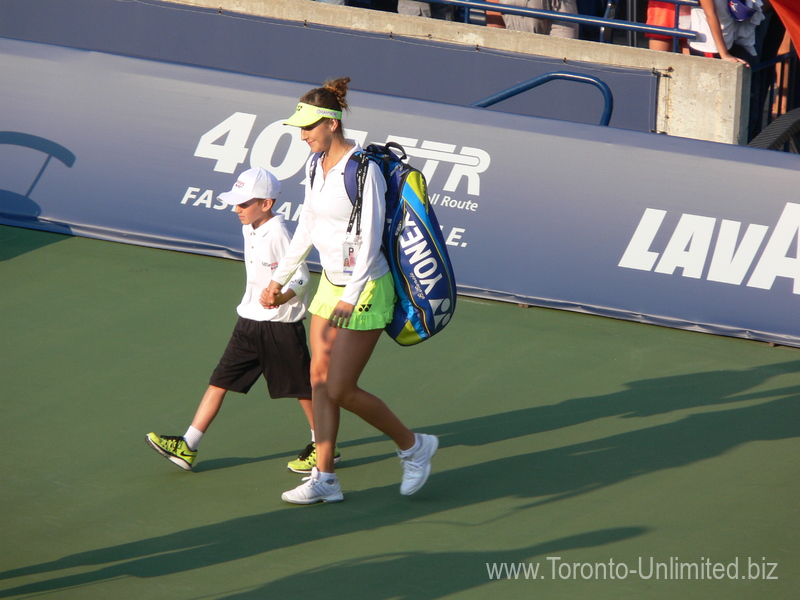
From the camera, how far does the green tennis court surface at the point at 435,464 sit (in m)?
4.38

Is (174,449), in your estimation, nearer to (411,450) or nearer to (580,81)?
(411,450)

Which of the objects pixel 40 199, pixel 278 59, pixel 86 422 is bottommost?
pixel 86 422

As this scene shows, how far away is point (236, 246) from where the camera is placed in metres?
8.15

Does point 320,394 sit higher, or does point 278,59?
point 278,59

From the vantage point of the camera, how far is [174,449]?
5.17 meters

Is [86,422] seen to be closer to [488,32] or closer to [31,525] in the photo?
[31,525]

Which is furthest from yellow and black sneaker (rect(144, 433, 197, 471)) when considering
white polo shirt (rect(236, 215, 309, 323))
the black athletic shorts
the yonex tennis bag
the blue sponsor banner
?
the blue sponsor banner

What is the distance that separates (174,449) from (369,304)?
1.37 meters

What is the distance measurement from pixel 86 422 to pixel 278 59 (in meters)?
6.08

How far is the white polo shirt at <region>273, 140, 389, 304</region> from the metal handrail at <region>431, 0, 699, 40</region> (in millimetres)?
5413

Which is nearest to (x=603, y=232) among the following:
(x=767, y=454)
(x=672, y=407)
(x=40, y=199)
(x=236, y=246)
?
(x=672, y=407)

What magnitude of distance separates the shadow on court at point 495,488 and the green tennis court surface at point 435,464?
0.01 meters

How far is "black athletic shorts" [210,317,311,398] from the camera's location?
5160 millimetres

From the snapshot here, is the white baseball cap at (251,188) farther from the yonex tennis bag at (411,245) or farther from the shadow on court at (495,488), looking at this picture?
the shadow on court at (495,488)
